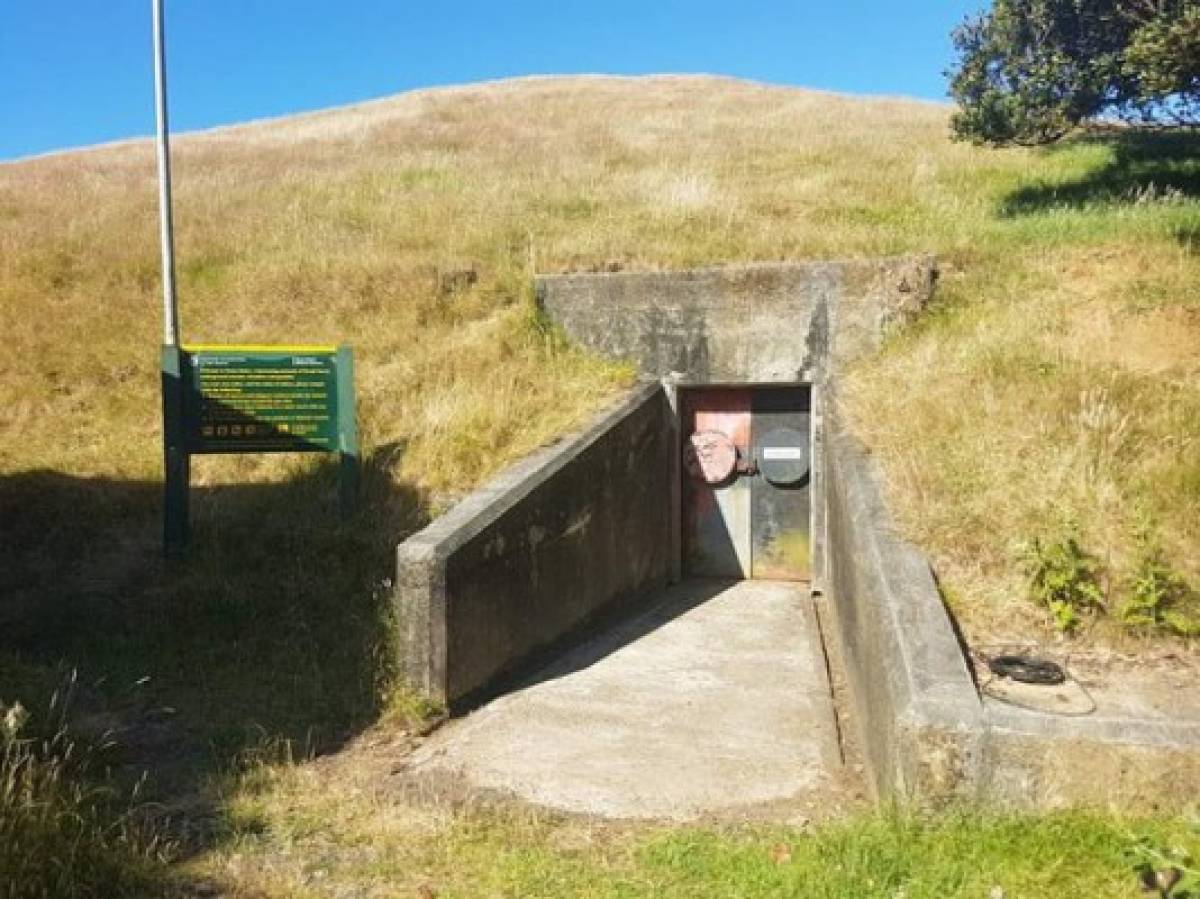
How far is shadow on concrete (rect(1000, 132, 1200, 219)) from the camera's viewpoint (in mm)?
13656

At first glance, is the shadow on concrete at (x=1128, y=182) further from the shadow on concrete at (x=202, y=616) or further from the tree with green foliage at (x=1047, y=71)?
the shadow on concrete at (x=202, y=616)

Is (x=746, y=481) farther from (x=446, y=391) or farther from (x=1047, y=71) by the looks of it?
(x=1047, y=71)

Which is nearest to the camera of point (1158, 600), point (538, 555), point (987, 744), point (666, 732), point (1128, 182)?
point (987, 744)

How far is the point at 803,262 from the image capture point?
10.0m

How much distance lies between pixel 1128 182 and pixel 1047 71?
4.40 m

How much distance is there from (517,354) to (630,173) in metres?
9.43

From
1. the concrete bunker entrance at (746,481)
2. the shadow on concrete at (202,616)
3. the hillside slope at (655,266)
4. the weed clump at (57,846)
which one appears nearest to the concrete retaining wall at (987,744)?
the hillside slope at (655,266)

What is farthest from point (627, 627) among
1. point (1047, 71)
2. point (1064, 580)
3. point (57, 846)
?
point (1047, 71)

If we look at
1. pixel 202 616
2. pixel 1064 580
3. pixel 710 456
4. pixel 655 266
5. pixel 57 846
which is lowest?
pixel 202 616

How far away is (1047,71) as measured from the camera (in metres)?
12.2

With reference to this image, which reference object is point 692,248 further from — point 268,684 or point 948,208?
point 268,684

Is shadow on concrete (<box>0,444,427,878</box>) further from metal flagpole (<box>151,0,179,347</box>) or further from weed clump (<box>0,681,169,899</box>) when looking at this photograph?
metal flagpole (<box>151,0,179,347</box>)

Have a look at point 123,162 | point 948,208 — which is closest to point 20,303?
point 948,208

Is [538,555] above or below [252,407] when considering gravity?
below
